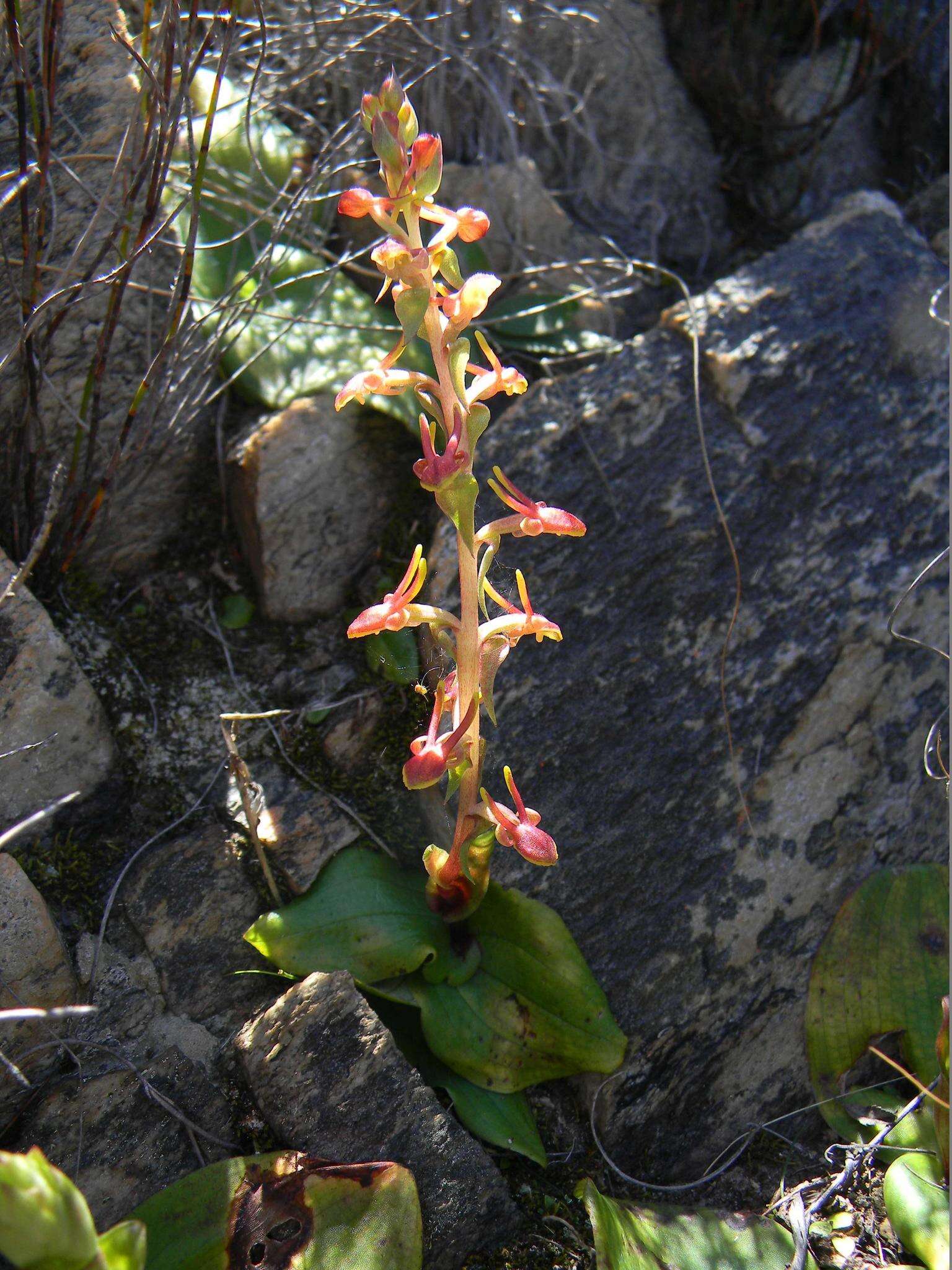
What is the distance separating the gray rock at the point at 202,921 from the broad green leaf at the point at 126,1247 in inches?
23.4

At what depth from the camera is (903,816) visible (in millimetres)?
2018

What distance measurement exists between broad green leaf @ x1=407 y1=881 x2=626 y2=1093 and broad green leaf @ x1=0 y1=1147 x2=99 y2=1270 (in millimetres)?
737

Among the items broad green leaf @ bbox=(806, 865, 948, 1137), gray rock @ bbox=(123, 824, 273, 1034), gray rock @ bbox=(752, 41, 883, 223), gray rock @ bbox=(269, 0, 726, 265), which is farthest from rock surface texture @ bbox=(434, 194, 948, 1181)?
gray rock @ bbox=(752, 41, 883, 223)

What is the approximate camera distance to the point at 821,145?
3260 mm

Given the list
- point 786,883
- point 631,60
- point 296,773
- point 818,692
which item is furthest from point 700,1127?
point 631,60

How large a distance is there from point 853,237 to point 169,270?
5.82 ft

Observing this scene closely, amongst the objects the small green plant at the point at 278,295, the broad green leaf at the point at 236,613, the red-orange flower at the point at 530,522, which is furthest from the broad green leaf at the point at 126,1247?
the small green plant at the point at 278,295

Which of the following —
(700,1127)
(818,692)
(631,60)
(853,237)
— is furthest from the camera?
(631,60)

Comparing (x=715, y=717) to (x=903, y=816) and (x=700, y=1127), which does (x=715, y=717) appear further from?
(x=700, y=1127)

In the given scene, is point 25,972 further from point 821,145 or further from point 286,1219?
point 821,145

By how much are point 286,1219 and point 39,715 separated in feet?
3.27

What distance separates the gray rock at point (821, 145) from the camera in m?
3.27

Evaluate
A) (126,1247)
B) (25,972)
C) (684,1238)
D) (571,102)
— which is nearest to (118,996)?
(25,972)

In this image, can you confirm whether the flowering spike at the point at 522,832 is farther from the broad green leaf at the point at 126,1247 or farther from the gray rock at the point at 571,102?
the gray rock at the point at 571,102
